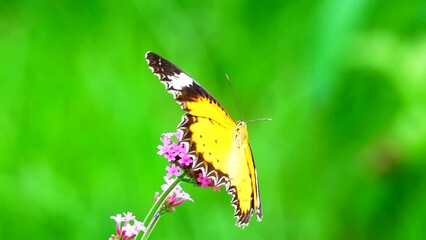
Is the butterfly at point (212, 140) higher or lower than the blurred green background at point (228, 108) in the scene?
lower

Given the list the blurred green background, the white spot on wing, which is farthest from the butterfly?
the blurred green background

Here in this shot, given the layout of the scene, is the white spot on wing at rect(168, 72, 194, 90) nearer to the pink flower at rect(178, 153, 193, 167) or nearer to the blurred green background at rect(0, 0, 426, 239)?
the pink flower at rect(178, 153, 193, 167)

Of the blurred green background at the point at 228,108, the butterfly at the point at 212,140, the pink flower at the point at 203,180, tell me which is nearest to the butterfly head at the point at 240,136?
the butterfly at the point at 212,140

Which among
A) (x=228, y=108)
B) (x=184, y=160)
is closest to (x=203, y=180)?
(x=184, y=160)

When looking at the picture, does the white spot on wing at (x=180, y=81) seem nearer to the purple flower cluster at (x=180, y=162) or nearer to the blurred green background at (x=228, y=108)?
the purple flower cluster at (x=180, y=162)

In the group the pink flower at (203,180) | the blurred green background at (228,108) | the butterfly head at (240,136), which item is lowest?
the pink flower at (203,180)

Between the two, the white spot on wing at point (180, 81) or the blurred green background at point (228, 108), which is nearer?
the white spot on wing at point (180, 81)

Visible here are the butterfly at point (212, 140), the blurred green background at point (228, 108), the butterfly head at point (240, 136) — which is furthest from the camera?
the blurred green background at point (228, 108)

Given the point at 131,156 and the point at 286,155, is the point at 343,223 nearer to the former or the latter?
the point at 286,155
